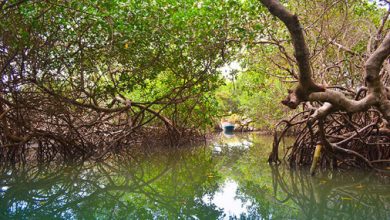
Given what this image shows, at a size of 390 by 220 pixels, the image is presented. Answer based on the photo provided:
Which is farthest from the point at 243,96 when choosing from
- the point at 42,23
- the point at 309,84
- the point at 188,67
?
the point at 309,84

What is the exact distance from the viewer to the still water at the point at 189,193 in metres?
3.18

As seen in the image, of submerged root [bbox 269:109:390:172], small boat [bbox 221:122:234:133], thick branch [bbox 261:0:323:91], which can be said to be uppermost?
thick branch [bbox 261:0:323:91]

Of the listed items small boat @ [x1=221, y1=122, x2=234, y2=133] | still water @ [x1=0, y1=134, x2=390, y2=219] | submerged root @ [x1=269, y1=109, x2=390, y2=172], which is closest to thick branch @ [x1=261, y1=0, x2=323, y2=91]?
still water @ [x1=0, y1=134, x2=390, y2=219]

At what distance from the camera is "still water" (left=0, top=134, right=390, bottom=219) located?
10.4 ft

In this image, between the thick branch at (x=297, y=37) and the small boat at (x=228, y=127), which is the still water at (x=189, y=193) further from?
the small boat at (x=228, y=127)

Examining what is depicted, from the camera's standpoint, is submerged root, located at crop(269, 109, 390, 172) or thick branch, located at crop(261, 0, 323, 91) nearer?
thick branch, located at crop(261, 0, 323, 91)

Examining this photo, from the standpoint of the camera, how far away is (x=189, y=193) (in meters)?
4.06

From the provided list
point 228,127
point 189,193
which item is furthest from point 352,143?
point 228,127

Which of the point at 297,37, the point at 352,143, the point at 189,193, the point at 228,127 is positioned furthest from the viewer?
the point at 228,127

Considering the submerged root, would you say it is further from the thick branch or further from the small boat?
the small boat

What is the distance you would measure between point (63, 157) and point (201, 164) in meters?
2.83

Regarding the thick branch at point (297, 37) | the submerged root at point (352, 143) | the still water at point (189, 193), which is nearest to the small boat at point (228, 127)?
the still water at point (189, 193)

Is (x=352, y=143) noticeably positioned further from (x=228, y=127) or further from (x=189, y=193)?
(x=228, y=127)

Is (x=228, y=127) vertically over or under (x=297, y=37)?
under
